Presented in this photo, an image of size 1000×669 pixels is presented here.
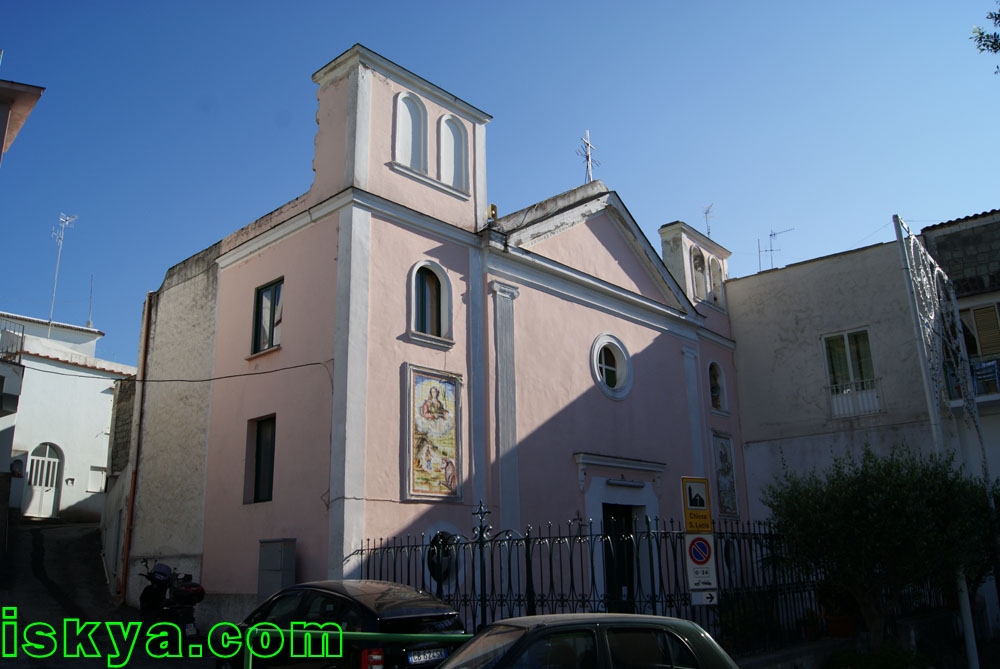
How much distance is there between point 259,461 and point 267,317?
2.44 m

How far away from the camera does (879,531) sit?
1084 centimetres

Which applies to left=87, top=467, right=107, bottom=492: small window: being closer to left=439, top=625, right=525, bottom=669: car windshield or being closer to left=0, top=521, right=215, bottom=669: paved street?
left=0, top=521, right=215, bottom=669: paved street

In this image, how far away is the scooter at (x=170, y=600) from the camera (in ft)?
37.9

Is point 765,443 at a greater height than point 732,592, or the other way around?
point 765,443

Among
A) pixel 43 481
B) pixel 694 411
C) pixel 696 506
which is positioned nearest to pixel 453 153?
pixel 694 411

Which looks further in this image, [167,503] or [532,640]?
[167,503]

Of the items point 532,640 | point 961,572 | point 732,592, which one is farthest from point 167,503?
point 961,572

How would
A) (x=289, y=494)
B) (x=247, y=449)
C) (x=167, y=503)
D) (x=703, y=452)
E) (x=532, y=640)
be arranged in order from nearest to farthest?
(x=532, y=640) < (x=289, y=494) < (x=247, y=449) < (x=167, y=503) < (x=703, y=452)

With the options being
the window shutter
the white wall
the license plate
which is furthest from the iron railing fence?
the white wall

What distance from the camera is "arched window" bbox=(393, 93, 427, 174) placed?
14.0 m

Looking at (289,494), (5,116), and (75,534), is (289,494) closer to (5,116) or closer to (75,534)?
(5,116)

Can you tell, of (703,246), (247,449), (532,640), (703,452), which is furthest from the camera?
(703,246)

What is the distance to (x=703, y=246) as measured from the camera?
21438mm

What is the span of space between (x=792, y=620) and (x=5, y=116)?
12.7 metres
